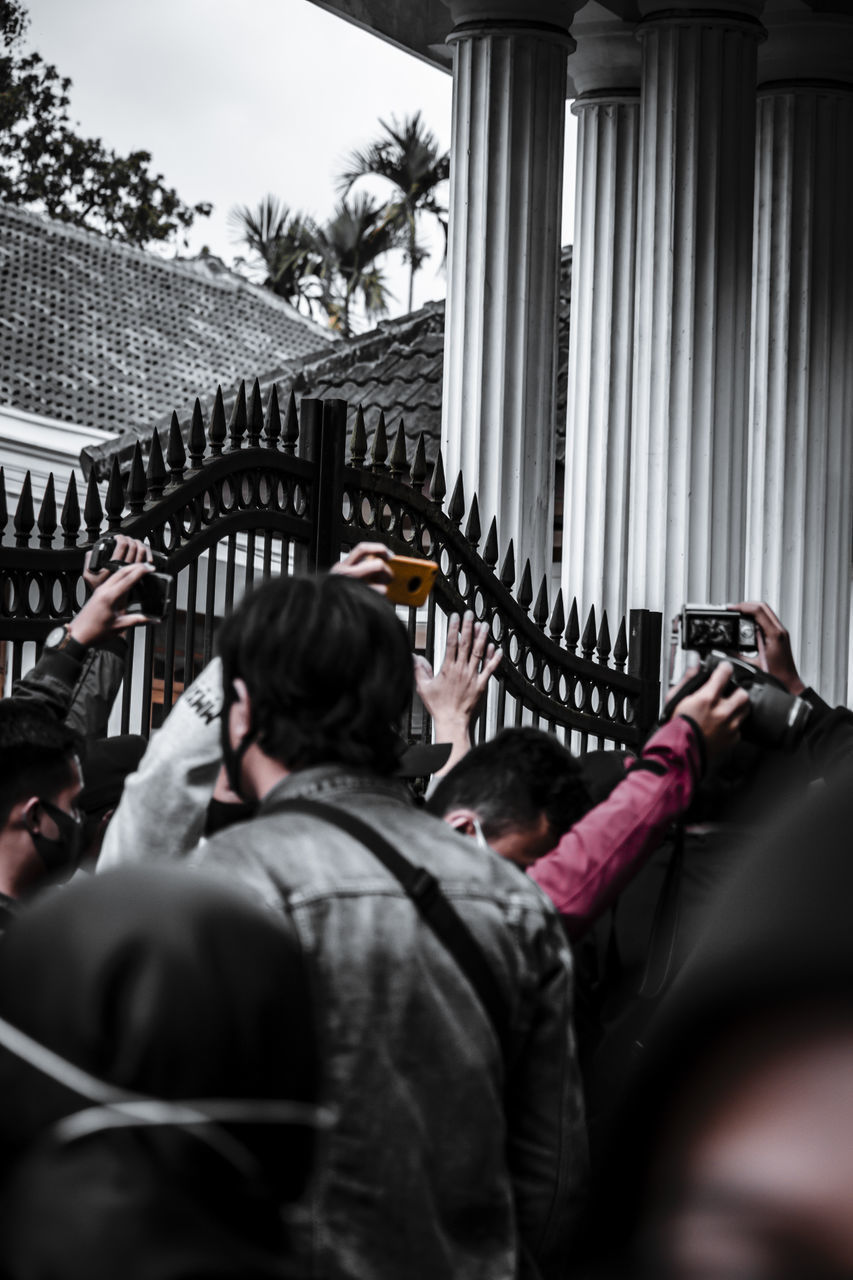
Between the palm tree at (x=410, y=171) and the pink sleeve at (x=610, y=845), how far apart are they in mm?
45937

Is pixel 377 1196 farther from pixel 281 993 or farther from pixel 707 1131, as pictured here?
pixel 707 1131

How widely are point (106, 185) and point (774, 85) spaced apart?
30.5 metres

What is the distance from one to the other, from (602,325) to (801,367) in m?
1.15

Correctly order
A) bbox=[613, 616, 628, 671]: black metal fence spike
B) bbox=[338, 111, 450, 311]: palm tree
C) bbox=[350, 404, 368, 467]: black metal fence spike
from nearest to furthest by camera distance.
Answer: bbox=[350, 404, 368, 467]: black metal fence spike, bbox=[613, 616, 628, 671]: black metal fence spike, bbox=[338, 111, 450, 311]: palm tree

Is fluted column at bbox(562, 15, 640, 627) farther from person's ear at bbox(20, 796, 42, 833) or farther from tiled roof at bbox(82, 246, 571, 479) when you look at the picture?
person's ear at bbox(20, 796, 42, 833)

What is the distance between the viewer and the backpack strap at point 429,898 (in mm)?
1895

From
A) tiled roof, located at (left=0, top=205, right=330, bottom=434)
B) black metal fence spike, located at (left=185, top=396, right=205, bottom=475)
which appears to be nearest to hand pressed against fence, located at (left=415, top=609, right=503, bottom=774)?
black metal fence spike, located at (left=185, top=396, right=205, bottom=475)

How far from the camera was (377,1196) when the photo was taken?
1.79 m

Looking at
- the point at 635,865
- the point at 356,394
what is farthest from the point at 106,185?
the point at 635,865

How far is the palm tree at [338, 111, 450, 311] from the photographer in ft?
155

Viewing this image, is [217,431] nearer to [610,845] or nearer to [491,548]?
[491,548]

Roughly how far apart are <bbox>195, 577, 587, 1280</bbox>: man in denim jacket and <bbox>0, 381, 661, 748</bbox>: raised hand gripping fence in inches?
68.8

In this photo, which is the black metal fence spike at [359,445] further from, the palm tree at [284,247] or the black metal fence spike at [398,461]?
the palm tree at [284,247]

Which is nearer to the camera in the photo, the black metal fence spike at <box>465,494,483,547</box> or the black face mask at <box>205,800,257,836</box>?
the black face mask at <box>205,800,257,836</box>
